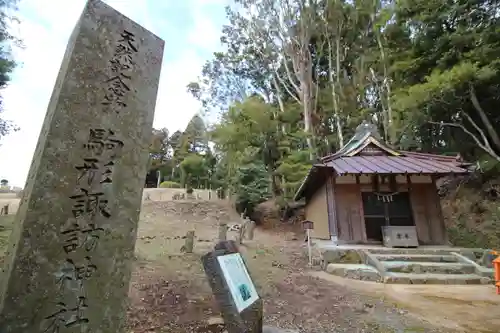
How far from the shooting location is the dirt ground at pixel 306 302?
3820 mm

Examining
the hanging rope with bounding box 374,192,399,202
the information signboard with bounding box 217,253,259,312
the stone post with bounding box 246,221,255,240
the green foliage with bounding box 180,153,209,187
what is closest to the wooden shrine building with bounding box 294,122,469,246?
the hanging rope with bounding box 374,192,399,202

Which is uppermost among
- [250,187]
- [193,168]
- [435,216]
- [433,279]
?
[193,168]

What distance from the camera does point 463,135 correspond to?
1388 centimetres

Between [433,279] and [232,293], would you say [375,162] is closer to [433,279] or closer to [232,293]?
[433,279]

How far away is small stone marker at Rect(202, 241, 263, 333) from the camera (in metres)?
2.65

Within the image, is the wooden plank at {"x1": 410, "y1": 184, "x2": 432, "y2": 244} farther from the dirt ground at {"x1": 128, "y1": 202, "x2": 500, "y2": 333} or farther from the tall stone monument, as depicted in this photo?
the tall stone monument

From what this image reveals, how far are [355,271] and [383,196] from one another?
390 centimetres

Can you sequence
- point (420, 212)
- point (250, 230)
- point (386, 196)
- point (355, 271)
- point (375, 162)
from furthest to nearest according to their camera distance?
1. point (250, 230)
2. point (375, 162)
3. point (386, 196)
4. point (420, 212)
5. point (355, 271)

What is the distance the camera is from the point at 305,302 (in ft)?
16.0

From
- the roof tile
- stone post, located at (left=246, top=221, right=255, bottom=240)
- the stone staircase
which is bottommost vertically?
the stone staircase

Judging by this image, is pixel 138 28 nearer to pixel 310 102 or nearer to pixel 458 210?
pixel 458 210

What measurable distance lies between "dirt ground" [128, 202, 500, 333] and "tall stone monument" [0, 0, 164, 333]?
1625 mm

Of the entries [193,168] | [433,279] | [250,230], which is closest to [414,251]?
[433,279]

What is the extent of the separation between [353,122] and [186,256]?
14.3 metres
